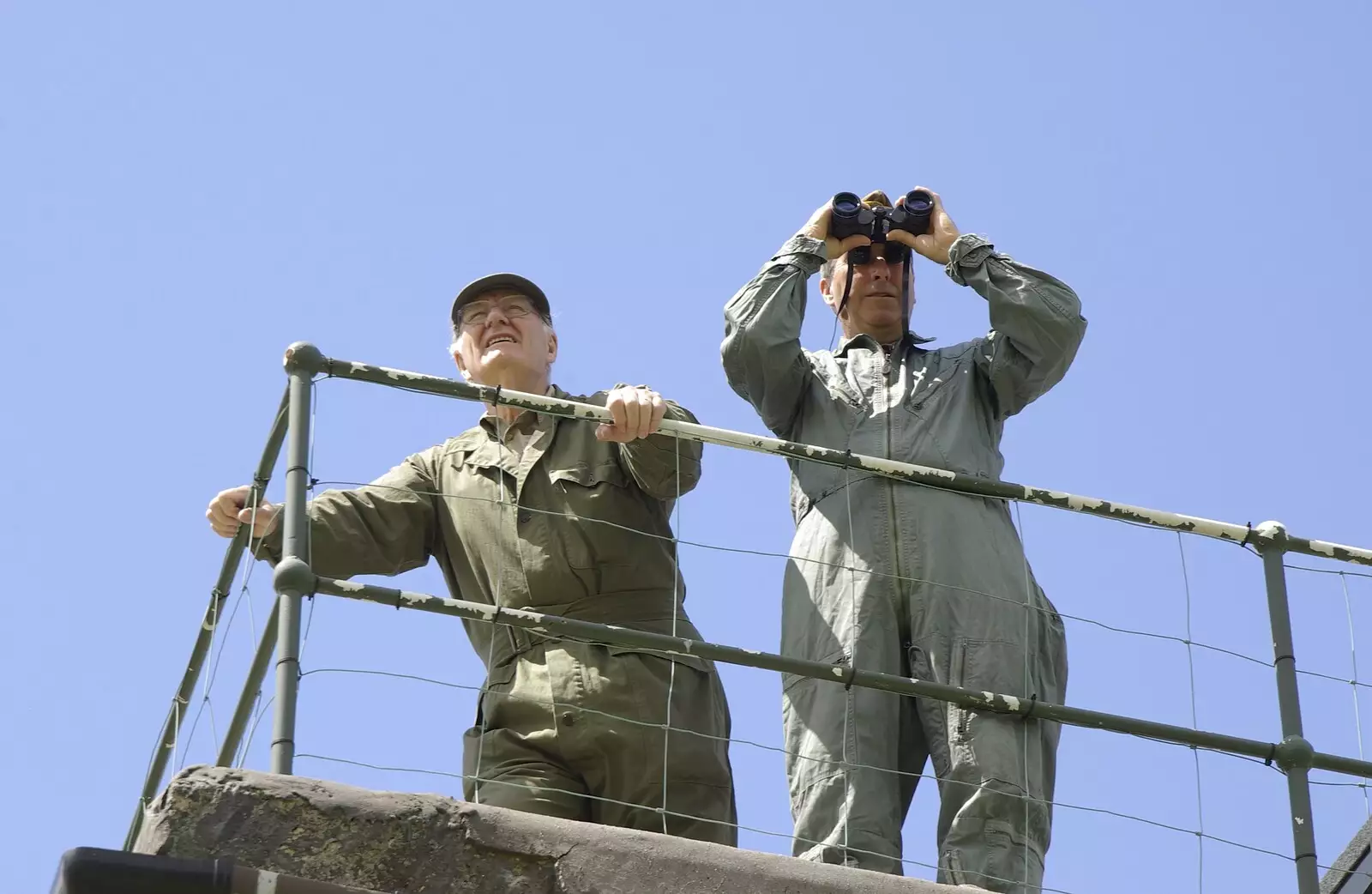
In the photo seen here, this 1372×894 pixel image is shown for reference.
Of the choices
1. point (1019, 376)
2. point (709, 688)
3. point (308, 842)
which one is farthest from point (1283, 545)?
point (308, 842)

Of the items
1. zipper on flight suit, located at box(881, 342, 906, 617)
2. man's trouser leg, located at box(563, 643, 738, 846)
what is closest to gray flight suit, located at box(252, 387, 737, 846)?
man's trouser leg, located at box(563, 643, 738, 846)

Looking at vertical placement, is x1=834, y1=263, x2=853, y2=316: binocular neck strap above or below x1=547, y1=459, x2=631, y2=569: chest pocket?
above

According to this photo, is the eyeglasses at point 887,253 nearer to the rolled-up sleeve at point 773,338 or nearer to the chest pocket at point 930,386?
the rolled-up sleeve at point 773,338

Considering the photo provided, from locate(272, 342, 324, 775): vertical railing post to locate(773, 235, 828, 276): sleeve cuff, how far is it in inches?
65.0

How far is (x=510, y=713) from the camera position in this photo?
20.6 ft

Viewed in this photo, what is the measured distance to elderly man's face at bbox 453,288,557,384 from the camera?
23.0 feet

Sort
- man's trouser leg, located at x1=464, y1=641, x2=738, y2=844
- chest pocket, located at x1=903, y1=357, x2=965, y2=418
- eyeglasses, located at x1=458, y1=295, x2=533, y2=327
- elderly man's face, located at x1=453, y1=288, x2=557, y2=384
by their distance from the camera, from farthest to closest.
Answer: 1. eyeglasses, located at x1=458, y1=295, x2=533, y2=327
2. elderly man's face, located at x1=453, y1=288, x2=557, y2=384
3. chest pocket, located at x1=903, y1=357, x2=965, y2=418
4. man's trouser leg, located at x1=464, y1=641, x2=738, y2=844

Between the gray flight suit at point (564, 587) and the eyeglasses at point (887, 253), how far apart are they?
1.00 meters

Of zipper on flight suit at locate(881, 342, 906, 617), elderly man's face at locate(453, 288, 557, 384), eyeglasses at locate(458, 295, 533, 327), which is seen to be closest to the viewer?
zipper on flight suit at locate(881, 342, 906, 617)

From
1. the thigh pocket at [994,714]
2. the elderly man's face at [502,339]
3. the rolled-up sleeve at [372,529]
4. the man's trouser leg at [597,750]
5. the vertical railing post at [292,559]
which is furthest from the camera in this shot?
the elderly man's face at [502,339]

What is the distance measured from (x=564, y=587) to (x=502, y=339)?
949 millimetres

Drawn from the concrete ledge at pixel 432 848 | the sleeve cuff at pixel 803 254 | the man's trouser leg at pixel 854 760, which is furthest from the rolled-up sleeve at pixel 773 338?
the concrete ledge at pixel 432 848

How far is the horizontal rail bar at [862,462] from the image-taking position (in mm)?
5887

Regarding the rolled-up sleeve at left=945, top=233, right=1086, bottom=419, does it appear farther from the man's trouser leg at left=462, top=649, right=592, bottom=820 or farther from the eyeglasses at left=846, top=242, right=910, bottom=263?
the man's trouser leg at left=462, top=649, right=592, bottom=820
